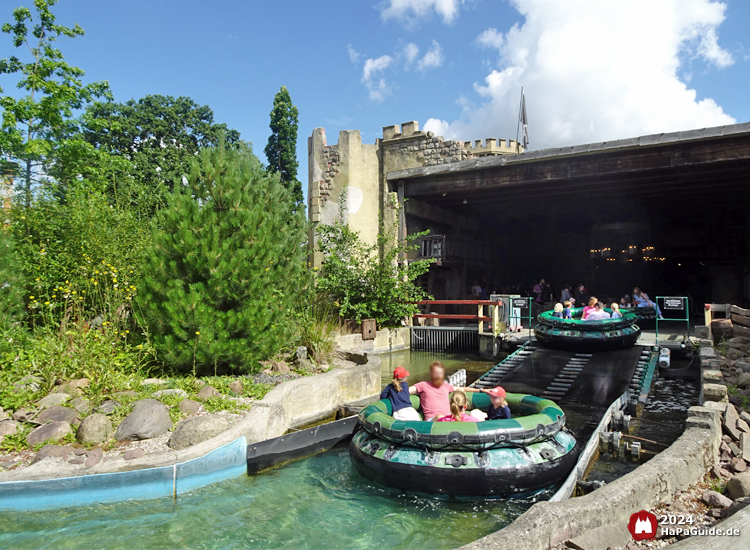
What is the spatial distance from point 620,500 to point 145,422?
4.67 m

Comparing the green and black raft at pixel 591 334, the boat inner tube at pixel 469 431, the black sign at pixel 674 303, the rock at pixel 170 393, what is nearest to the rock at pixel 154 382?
the rock at pixel 170 393

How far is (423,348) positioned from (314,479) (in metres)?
10.3

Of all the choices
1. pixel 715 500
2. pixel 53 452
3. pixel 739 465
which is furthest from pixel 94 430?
pixel 739 465

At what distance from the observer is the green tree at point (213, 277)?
7.01 meters

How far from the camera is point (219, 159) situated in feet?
26.0

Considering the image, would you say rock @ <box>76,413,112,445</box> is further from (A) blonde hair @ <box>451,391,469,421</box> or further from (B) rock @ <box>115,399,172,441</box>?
(A) blonde hair @ <box>451,391,469,421</box>

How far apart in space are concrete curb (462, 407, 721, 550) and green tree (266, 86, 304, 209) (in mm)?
27042

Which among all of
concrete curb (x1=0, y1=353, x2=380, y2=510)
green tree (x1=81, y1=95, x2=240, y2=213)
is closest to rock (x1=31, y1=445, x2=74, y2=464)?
concrete curb (x1=0, y1=353, x2=380, y2=510)

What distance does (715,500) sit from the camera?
4.03m

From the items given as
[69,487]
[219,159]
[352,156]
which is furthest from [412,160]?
[69,487]

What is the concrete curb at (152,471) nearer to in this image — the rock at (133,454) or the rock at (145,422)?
the rock at (133,454)

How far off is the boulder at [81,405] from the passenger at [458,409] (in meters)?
3.98

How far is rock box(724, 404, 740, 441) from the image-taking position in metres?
5.27

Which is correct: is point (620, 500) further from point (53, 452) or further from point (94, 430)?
point (53, 452)
